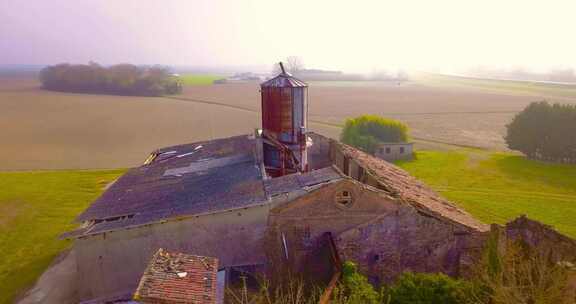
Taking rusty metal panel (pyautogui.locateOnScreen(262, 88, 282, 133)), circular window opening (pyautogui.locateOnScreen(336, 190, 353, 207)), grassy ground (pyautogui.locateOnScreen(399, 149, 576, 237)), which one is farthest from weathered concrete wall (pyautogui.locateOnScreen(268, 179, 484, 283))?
grassy ground (pyautogui.locateOnScreen(399, 149, 576, 237))

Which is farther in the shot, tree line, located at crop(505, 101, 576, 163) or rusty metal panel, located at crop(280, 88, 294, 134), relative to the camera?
tree line, located at crop(505, 101, 576, 163)

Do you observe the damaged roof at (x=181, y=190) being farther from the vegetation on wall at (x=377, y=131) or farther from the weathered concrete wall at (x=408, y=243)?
the vegetation on wall at (x=377, y=131)

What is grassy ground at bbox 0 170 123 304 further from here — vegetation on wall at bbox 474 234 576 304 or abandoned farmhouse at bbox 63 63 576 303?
vegetation on wall at bbox 474 234 576 304

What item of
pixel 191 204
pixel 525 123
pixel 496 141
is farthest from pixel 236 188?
pixel 496 141

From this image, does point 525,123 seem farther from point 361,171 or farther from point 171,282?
point 171,282

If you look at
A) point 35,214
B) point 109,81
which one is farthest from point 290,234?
point 109,81

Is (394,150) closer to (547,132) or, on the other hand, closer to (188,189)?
(547,132)

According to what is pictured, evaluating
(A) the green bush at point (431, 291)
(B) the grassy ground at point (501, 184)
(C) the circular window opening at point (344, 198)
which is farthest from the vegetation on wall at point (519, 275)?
(B) the grassy ground at point (501, 184)
